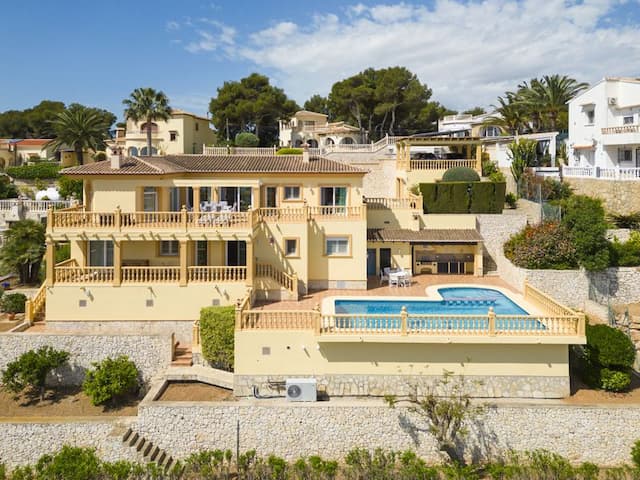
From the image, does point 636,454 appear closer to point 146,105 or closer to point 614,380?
point 614,380

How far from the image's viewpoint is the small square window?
26.1 meters

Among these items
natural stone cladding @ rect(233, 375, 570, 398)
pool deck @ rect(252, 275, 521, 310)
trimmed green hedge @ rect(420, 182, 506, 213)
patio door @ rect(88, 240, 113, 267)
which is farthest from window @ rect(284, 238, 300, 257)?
trimmed green hedge @ rect(420, 182, 506, 213)

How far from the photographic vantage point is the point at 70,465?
1525cm

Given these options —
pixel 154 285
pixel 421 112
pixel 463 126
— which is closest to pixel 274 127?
pixel 421 112

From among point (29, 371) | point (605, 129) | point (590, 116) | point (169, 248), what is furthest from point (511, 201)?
point (29, 371)

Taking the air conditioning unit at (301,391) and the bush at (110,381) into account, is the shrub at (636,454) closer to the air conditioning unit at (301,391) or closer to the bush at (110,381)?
the air conditioning unit at (301,391)

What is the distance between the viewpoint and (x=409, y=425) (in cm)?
1702

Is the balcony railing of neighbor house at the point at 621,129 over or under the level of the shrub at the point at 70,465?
over

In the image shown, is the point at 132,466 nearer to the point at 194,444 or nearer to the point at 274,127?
the point at 194,444

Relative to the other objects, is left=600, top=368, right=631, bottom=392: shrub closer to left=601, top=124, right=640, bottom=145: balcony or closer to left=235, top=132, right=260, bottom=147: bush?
left=601, top=124, right=640, bottom=145: balcony

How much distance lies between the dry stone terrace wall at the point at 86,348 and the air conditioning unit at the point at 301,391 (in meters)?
6.06

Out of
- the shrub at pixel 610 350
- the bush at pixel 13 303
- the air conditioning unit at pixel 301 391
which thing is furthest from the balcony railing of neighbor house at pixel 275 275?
the shrub at pixel 610 350

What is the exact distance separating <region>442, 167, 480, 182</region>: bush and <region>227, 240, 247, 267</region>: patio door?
1672 centimetres

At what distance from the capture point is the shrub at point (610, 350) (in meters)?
17.7
